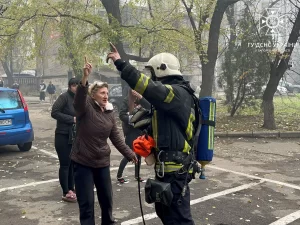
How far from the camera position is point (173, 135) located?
10.4ft

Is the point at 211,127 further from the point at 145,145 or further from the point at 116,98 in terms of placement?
the point at 116,98

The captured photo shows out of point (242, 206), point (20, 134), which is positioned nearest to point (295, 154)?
point (242, 206)

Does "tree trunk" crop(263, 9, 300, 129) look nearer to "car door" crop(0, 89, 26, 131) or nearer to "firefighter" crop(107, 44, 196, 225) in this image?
"car door" crop(0, 89, 26, 131)

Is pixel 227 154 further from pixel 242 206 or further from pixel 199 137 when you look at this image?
pixel 199 137

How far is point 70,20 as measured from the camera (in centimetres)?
1390

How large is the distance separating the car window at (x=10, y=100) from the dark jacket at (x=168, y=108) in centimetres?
638

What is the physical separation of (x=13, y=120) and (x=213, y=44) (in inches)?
309

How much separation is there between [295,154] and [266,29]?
255 inches

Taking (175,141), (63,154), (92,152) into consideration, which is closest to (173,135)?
(175,141)

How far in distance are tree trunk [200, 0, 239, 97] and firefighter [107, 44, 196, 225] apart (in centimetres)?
1069

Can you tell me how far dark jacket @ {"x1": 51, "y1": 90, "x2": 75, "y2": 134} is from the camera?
17.3ft

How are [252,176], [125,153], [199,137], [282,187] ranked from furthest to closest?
[252,176] < [282,187] < [125,153] < [199,137]

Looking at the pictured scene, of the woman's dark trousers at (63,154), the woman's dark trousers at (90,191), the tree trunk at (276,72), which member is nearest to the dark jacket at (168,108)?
the woman's dark trousers at (90,191)

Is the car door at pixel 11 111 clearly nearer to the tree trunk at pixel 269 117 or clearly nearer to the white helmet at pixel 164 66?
the white helmet at pixel 164 66
